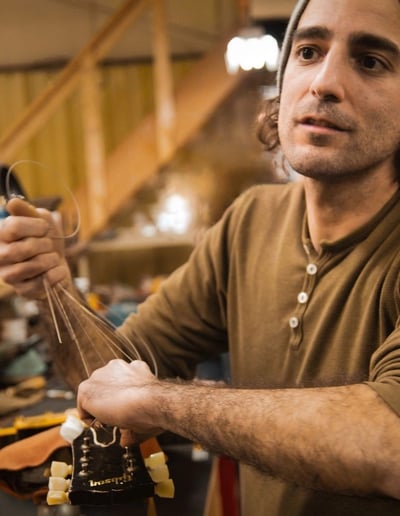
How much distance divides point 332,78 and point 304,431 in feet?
1.80

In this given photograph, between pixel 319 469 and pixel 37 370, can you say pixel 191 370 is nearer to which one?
pixel 319 469

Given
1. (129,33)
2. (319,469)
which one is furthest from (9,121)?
(319,469)

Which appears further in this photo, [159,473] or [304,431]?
[159,473]

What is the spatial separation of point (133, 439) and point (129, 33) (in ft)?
13.1

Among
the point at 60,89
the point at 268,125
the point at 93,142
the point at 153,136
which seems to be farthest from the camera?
the point at 153,136

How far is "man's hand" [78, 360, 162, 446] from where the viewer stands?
0.81 metres

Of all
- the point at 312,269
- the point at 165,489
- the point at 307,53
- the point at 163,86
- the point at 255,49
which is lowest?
the point at 165,489

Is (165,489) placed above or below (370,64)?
below

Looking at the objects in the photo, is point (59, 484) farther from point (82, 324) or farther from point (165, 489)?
point (82, 324)

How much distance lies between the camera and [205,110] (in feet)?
13.2

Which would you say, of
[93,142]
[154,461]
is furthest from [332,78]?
[93,142]

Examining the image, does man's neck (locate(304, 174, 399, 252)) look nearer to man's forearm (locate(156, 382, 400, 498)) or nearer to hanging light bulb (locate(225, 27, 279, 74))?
man's forearm (locate(156, 382, 400, 498))

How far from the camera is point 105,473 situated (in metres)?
0.90

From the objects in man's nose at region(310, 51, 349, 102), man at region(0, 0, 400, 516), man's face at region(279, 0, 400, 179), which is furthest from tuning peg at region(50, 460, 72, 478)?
man's nose at region(310, 51, 349, 102)
